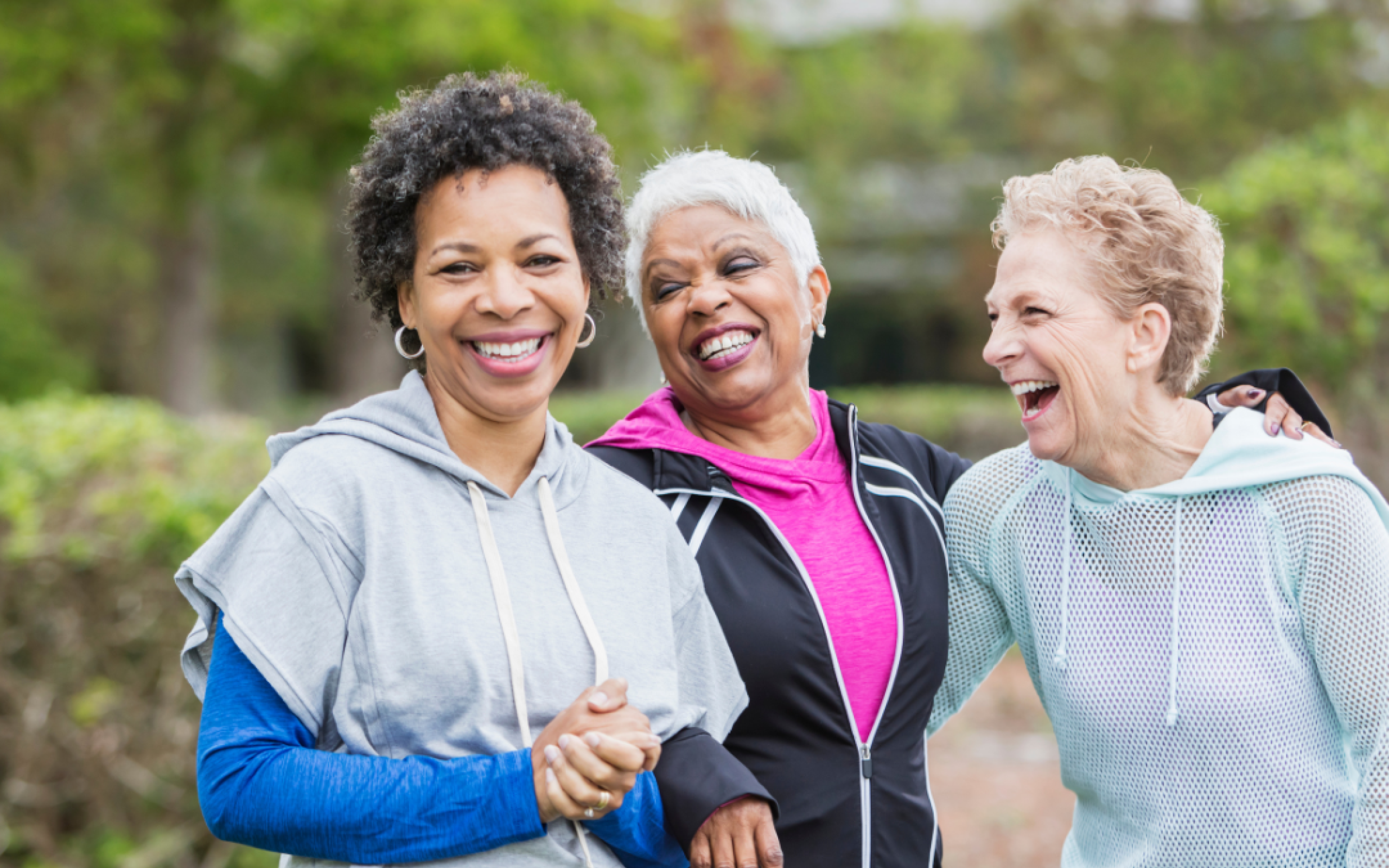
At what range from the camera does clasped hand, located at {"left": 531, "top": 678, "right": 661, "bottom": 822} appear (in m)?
1.95

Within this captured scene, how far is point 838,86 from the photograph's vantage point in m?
20.5

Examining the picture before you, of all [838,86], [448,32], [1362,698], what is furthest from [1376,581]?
[838,86]

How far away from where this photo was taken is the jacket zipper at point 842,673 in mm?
2639

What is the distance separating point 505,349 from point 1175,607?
136 cm

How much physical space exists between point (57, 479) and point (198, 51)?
1136 centimetres

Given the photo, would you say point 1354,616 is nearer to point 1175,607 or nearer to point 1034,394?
point 1175,607

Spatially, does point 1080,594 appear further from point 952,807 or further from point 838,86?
point 838,86

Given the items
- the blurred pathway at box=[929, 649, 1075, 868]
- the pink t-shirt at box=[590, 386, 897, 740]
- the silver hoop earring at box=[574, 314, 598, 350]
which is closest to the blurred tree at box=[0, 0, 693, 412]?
the blurred pathway at box=[929, 649, 1075, 868]

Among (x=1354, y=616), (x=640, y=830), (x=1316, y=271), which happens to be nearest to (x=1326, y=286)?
(x=1316, y=271)

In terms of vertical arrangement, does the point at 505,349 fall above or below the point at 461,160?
below

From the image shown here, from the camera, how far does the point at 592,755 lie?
1950 mm

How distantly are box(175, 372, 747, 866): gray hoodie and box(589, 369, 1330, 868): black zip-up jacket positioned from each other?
0.31 meters

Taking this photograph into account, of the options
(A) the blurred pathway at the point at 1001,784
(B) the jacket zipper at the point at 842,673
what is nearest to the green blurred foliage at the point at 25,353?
(A) the blurred pathway at the point at 1001,784

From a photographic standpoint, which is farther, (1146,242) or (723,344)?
(723,344)
